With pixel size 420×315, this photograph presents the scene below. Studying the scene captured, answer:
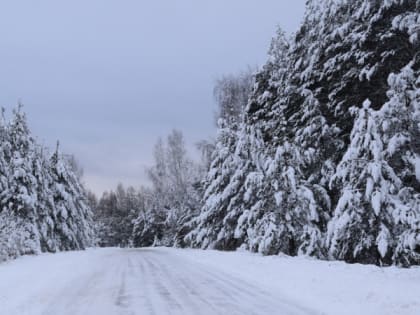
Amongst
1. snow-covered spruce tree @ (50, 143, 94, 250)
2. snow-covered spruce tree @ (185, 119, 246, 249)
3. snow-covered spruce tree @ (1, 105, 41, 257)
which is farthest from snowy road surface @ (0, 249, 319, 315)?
snow-covered spruce tree @ (50, 143, 94, 250)

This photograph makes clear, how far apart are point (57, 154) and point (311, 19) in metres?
21.5

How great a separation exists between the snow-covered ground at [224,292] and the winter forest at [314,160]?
3553 millimetres

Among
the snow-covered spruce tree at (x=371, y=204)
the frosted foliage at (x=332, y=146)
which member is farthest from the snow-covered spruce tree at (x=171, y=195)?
the snow-covered spruce tree at (x=371, y=204)

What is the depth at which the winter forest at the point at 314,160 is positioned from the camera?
13609 millimetres

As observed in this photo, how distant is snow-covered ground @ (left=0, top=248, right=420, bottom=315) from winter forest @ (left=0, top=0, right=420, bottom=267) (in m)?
3.55

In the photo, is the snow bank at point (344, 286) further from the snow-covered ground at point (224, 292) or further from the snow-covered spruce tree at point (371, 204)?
the snow-covered spruce tree at point (371, 204)

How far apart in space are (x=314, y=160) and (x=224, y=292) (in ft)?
38.9

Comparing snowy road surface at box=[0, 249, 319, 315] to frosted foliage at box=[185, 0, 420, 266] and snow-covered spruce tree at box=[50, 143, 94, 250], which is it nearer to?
frosted foliage at box=[185, 0, 420, 266]

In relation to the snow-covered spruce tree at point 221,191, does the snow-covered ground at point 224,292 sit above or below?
below

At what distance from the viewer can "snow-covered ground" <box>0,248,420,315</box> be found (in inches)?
271

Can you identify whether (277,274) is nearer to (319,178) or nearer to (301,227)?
(301,227)

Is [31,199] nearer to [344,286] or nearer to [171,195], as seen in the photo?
[344,286]

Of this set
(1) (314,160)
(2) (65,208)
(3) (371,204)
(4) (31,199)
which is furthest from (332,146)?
(2) (65,208)

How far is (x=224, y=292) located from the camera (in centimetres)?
880
